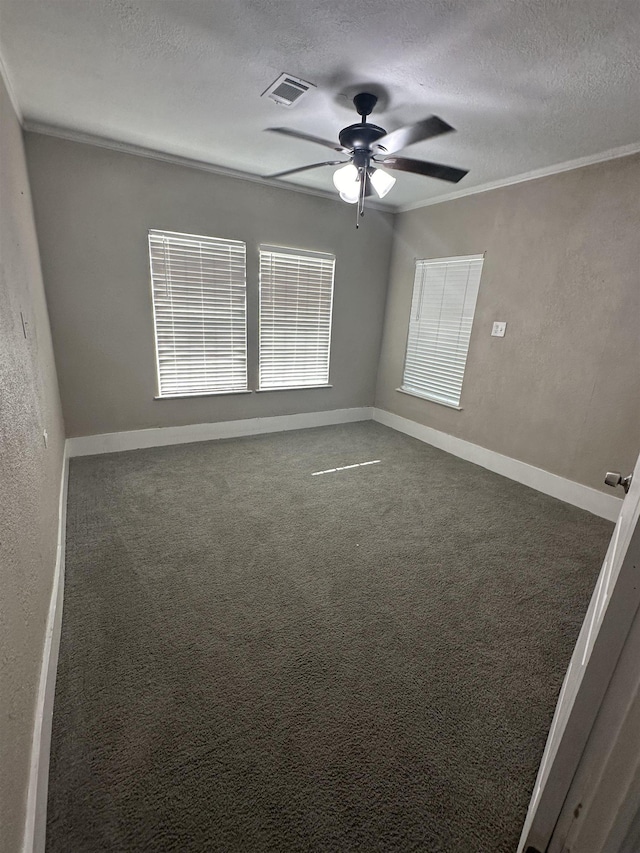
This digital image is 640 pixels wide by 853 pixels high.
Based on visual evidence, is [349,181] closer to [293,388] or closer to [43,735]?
[293,388]

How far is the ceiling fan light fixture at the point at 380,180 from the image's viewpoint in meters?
2.30

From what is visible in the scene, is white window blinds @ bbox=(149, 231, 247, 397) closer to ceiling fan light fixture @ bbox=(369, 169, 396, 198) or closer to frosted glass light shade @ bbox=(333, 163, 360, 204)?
frosted glass light shade @ bbox=(333, 163, 360, 204)

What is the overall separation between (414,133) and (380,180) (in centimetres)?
42

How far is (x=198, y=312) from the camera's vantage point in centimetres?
373

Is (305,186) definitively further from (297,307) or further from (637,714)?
(637,714)

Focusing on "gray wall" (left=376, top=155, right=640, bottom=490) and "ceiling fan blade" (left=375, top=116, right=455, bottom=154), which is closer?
"ceiling fan blade" (left=375, top=116, right=455, bottom=154)

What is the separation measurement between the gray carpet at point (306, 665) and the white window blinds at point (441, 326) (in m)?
1.55

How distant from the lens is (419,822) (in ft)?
3.73

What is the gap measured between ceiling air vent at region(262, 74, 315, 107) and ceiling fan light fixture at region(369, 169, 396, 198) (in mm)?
537

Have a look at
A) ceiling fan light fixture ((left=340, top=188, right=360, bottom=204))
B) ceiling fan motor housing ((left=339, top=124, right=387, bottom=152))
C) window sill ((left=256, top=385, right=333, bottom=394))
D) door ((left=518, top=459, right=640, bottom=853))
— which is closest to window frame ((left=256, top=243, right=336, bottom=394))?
→ window sill ((left=256, top=385, right=333, bottom=394))

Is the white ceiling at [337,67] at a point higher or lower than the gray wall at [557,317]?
higher

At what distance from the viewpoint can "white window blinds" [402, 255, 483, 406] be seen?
3797 millimetres

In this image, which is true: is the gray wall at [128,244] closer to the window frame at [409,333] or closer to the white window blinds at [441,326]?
the window frame at [409,333]

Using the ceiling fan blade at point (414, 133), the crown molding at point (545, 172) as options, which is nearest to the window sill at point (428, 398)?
the crown molding at point (545, 172)
